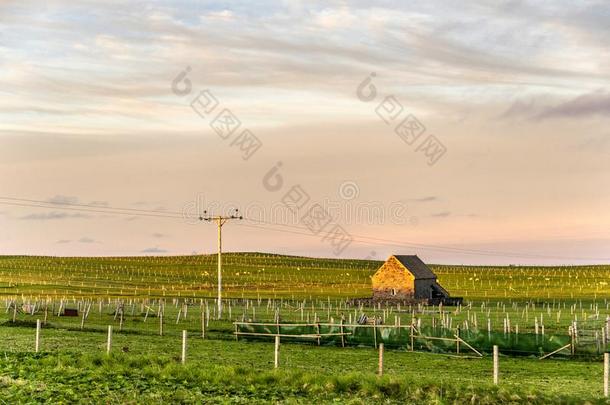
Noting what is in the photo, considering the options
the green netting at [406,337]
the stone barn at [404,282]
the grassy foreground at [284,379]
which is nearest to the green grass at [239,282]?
the stone barn at [404,282]

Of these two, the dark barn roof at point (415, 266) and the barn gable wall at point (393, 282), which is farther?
the dark barn roof at point (415, 266)

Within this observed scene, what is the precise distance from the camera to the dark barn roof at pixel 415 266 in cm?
10716

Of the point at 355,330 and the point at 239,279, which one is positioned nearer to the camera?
the point at 355,330

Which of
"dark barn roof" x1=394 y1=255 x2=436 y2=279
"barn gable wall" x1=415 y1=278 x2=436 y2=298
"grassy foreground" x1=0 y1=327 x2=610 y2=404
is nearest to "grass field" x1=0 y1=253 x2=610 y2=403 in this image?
"grassy foreground" x1=0 y1=327 x2=610 y2=404

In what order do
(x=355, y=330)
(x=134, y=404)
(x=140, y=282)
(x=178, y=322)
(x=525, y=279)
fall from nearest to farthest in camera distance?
(x=134, y=404) → (x=355, y=330) → (x=178, y=322) → (x=140, y=282) → (x=525, y=279)

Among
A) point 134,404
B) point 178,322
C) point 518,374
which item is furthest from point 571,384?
point 178,322

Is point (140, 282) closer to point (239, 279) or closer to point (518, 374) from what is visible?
point (239, 279)

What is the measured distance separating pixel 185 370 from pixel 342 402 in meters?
8.00

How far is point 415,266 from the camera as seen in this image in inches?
4304

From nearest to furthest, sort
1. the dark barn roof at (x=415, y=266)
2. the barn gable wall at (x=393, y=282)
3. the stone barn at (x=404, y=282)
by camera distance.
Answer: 1. the stone barn at (x=404, y=282)
2. the barn gable wall at (x=393, y=282)
3. the dark barn roof at (x=415, y=266)

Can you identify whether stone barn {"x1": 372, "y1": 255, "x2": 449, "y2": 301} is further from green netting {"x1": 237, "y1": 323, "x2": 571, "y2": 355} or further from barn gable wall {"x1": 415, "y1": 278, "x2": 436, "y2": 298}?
green netting {"x1": 237, "y1": 323, "x2": 571, "y2": 355}

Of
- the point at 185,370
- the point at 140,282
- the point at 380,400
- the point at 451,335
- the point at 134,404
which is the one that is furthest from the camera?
the point at 140,282

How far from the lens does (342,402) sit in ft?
87.1

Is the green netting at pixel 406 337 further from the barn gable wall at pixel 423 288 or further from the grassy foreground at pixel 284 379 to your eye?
the barn gable wall at pixel 423 288
